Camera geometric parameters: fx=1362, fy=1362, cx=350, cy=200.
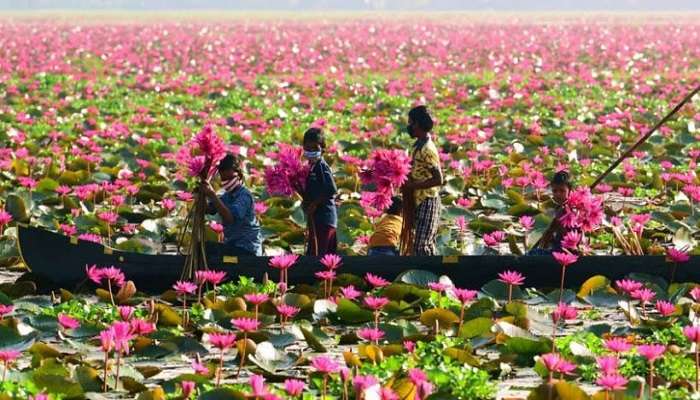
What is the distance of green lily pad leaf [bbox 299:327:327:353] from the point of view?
5.95m

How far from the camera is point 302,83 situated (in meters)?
22.7

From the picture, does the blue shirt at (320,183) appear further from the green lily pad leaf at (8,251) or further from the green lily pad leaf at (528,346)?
the green lily pad leaf at (528,346)

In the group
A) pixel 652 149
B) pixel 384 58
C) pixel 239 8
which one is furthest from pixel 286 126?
pixel 239 8

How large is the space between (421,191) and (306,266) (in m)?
1.07

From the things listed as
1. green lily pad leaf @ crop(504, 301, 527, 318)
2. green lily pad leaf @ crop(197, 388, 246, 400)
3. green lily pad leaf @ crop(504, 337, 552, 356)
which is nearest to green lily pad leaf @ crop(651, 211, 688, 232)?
green lily pad leaf @ crop(504, 301, 527, 318)

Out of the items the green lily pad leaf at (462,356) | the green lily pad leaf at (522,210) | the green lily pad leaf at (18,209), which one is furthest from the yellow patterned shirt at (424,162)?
the green lily pad leaf at (18,209)

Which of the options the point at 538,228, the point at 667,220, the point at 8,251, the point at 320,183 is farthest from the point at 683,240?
the point at 8,251

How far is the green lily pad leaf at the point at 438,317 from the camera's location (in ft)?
20.9

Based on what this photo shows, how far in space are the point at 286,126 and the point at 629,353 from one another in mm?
10693

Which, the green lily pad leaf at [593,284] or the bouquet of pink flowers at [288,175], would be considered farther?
the bouquet of pink flowers at [288,175]

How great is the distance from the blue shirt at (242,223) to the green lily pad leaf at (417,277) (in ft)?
3.39

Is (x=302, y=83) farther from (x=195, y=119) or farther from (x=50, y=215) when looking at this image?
(x=50, y=215)

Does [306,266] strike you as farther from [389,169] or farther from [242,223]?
[389,169]

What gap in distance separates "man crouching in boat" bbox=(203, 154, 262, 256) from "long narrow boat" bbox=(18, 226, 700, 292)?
12.3 inches
